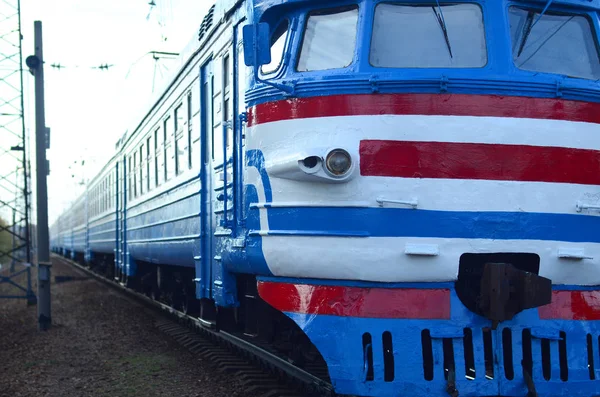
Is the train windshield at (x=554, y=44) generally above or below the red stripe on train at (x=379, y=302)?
above

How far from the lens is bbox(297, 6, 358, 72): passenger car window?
16.5ft

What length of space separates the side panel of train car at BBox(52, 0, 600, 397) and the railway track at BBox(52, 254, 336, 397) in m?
0.91

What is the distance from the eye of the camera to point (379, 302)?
4719mm

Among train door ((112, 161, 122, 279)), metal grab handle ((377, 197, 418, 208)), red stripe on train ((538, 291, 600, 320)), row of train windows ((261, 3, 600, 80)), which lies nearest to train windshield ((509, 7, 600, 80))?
row of train windows ((261, 3, 600, 80))

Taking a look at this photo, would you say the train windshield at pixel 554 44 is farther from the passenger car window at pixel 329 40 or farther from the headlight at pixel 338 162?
the headlight at pixel 338 162

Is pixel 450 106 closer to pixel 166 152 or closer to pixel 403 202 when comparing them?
pixel 403 202

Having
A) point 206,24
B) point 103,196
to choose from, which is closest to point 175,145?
point 206,24

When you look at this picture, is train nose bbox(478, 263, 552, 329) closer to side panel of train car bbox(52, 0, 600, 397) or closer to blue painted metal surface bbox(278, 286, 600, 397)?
side panel of train car bbox(52, 0, 600, 397)

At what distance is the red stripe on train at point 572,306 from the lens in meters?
4.77

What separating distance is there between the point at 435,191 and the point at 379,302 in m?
0.74

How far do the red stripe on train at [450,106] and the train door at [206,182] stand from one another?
2.39 metres

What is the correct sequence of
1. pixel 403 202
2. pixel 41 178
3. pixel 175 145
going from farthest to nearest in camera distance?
pixel 41 178
pixel 175 145
pixel 403 202

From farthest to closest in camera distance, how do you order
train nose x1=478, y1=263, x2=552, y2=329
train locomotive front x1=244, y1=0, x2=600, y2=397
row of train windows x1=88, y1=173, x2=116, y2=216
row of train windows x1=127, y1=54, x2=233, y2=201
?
row of train windows x1=88, y1=173, x2=116, y2=216 < row of train windows x1=127, y1=54, x2=233, y2=201 < train locomotive front x1=244, y1=0, x2=600, y2=397 < train nose x1=478, y1=263, x2=552, y2=329

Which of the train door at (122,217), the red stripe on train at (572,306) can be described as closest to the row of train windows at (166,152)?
the train door at (122,217)
